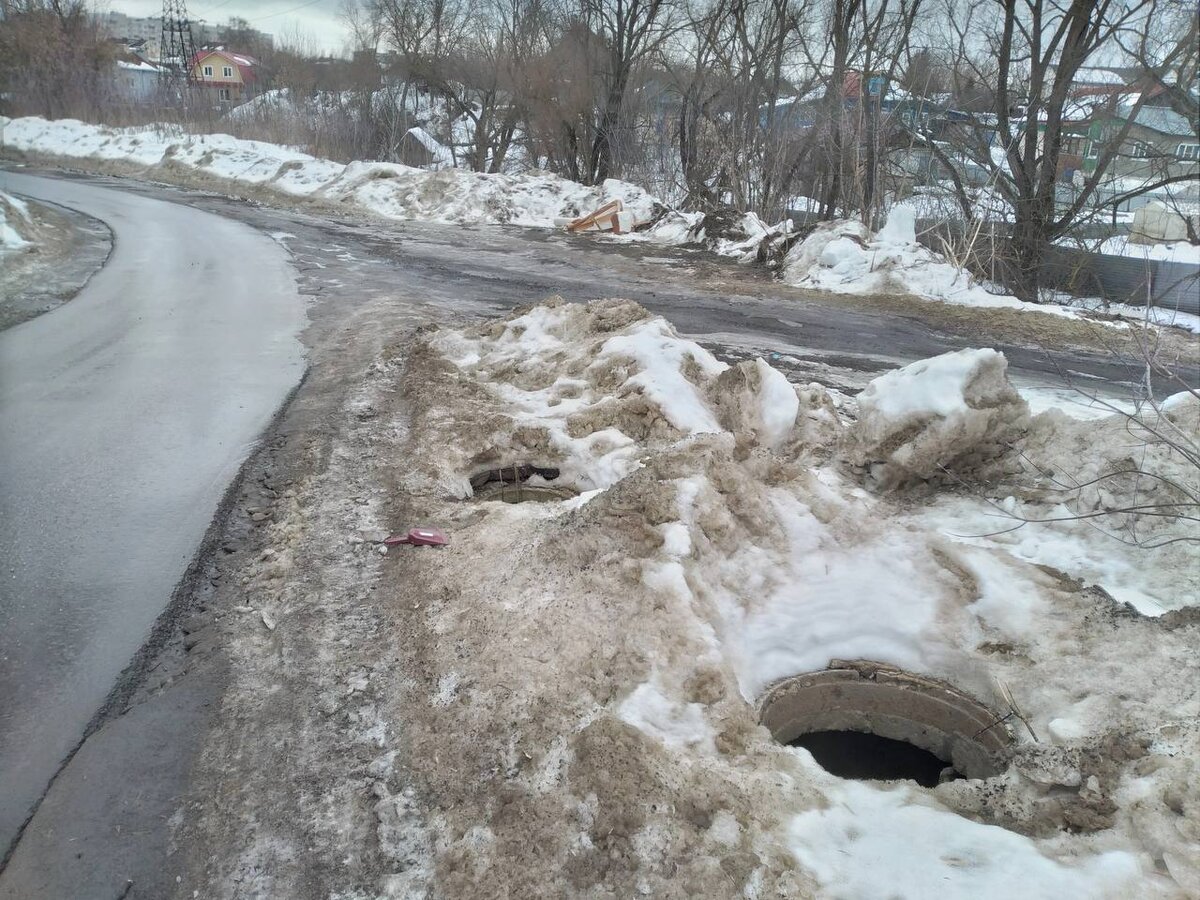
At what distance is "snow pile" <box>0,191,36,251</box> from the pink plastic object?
11938 millimetres

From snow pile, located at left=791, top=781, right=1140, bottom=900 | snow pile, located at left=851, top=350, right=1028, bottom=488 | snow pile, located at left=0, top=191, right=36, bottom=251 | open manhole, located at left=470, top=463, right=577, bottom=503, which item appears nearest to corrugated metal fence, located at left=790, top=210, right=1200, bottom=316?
snow pile, located at left=851, top=350, right=1028, bottom=488

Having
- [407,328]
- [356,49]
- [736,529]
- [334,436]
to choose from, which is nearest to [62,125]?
[356,49]

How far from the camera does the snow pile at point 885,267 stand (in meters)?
12.6

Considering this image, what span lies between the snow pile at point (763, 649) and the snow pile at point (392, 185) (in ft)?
51.9

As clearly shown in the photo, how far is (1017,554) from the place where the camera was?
15.4ft

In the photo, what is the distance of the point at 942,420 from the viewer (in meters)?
5.29

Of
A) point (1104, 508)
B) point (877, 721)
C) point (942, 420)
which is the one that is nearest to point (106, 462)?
point (877, 721)

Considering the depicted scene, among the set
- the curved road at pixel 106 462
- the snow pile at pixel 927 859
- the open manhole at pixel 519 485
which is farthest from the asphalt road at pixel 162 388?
the snow pile at pixel 927 859

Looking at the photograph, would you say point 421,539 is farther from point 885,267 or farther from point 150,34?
point 150,34

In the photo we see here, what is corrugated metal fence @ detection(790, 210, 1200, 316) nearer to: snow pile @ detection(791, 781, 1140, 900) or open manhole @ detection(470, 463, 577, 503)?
open manhole @ detection(470, 463, 577, 503)

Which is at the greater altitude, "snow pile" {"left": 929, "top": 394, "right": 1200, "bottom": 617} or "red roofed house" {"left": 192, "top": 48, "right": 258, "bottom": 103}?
"red roofed house" {"left": 192, "top": 48, "right": 258, "bottom": 103}

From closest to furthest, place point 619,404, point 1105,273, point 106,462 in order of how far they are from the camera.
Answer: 1. point 106,462
2. point 619,404
3. point 1105,273

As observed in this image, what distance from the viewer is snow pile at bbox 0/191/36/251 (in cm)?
1300

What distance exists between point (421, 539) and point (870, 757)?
8.94ft
